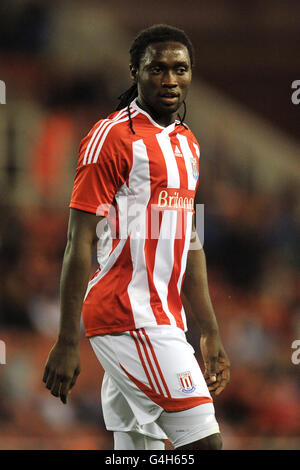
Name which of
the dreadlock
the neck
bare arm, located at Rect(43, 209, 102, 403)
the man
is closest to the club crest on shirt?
the man

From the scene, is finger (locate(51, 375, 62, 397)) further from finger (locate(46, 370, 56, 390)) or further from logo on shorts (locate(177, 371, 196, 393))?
logo on shorts (locate(177, 371, 196, 393))

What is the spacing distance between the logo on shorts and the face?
0.77 m

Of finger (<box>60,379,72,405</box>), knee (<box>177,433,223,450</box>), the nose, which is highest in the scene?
the nose

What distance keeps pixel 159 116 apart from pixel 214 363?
2.65 ft

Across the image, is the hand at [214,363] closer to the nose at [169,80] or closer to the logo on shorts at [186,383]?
the logo on shorts at [186,383]

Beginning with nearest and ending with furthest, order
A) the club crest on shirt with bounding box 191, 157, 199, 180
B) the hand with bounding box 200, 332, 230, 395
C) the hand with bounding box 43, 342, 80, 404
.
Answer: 1. the hand with bounding box 43, 342, 80, 404
2. the club crest on shirt with bounding box 191, 157, 199, 180
3. the hand with bounding box 200, 332, 230, 395

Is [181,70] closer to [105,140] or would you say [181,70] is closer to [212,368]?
[105,140]

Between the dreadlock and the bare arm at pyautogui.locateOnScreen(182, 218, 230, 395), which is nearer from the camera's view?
A: the dreadlock

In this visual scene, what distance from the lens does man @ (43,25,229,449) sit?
197 centimetres

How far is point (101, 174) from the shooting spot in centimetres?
201

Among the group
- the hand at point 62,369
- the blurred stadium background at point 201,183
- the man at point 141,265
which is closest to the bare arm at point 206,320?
the man at point 141,265

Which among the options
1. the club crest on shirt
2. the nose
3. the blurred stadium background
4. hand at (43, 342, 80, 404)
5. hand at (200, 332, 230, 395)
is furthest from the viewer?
the blurred stadium background

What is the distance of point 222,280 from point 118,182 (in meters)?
2.98

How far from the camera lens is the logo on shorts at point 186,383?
1979mm
